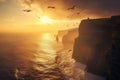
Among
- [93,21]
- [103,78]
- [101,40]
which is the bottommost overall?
[103,78]

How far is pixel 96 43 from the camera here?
228ft

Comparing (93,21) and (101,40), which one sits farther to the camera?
(93,21)

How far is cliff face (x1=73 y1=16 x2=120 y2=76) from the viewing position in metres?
59.5

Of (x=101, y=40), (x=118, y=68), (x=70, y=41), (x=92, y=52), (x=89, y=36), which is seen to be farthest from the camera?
(x=70, y=41)

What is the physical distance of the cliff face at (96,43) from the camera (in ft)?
195

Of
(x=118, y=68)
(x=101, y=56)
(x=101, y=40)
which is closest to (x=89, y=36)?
(x=101, y=40)

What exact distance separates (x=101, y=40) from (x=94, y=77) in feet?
52.3

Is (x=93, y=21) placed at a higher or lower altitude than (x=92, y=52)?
higher

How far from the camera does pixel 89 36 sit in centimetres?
7794

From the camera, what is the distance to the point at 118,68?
3947 cm

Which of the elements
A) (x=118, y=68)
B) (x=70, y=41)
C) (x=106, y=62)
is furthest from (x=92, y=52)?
(x=70, y=41)

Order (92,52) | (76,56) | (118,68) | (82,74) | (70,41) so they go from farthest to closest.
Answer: (70,41), (76,56), (92,52), (82,74), (118,68)

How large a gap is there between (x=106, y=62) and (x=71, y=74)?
1313cm

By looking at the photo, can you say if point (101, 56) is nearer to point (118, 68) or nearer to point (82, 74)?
point (82, 74)
